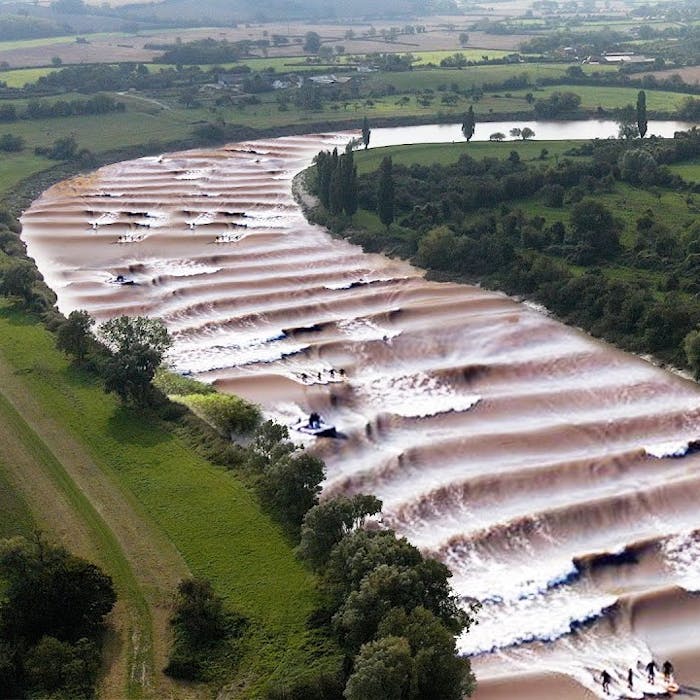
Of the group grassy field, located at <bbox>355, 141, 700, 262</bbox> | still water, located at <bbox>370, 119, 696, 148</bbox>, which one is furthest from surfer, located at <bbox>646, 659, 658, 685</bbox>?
still water, located at <bbox>370, 119, 696, 148</bbox>

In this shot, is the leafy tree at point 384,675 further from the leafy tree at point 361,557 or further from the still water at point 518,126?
the still water at point 518,126

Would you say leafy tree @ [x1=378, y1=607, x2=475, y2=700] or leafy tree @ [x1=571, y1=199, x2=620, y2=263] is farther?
leafy tree @ [x1=571, y1=199, x2=620, y2=263]

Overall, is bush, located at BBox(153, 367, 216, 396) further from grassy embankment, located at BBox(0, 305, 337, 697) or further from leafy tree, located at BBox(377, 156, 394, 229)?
leafy tree, located at BBox(377, 156, 394, 229)

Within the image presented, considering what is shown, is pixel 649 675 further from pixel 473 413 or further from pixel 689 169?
pixel 689 169

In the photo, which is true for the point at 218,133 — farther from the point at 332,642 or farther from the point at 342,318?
the point at 332,642

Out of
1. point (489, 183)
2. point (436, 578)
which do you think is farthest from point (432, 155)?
point (436, 578)

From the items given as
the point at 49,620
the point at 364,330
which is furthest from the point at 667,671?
the point at 364,330
